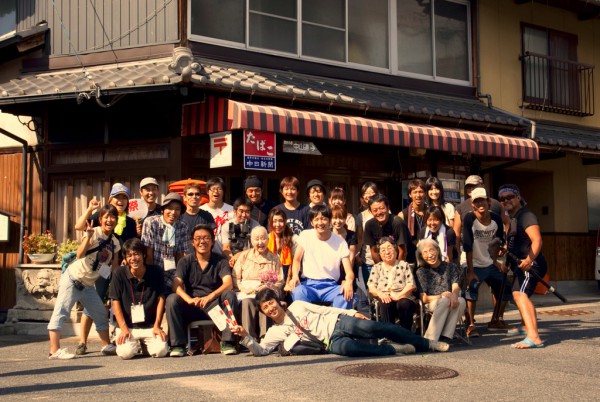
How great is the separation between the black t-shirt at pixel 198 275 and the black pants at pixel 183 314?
163 millimetres

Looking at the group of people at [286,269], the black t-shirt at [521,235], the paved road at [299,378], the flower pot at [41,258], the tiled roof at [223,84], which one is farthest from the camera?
the flower pot at [41,258]

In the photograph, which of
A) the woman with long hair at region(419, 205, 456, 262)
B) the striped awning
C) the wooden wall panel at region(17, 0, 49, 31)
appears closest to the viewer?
the woman with long hair at region(419, 205, 456, 262)

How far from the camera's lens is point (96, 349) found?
948 cm

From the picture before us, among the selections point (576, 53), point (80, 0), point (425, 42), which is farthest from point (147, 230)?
point (576, 53)

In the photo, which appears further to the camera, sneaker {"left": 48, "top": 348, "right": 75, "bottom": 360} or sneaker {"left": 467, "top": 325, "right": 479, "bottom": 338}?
sneaker {"left": 467, "top": 325, "right": 479, "bottom": 338}

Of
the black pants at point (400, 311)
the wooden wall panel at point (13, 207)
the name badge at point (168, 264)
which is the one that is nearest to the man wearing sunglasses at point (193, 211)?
the name badge at point (168, 264)

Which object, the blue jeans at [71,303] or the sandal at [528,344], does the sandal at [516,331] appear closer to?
the sandal at [528,344]

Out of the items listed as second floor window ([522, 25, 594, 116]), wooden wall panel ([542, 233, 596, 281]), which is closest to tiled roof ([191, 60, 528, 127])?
second floor window ([522, 25, 594, 116])

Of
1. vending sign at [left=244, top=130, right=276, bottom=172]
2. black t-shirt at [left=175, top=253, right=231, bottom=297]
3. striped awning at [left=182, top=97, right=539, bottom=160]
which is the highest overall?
striped awning at [left=182, top=97, right=539, bottom=160]

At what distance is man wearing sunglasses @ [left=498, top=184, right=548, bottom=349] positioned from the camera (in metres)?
8.63

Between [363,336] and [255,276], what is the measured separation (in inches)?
58.2

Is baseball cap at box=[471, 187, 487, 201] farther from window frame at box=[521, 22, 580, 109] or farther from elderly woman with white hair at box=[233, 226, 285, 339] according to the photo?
window frame at box=[521, 22, 580, 109]

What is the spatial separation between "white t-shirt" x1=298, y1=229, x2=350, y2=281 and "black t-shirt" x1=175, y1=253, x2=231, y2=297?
915 mm

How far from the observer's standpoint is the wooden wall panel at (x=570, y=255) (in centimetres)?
1747
